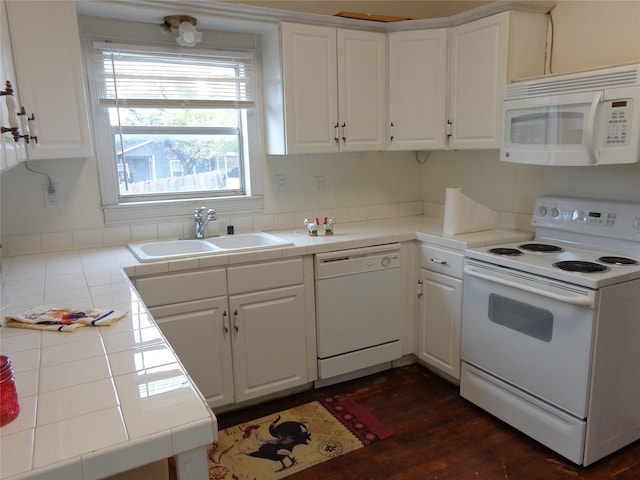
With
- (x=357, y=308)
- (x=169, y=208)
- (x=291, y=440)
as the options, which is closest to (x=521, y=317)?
(x=357, y=308)

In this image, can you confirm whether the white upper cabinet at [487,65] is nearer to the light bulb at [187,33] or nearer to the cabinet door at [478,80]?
the cabinet door at [478,80]

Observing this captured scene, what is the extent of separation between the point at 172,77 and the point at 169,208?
0.78m

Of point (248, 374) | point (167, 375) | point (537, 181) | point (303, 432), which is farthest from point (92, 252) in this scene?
point (537, 181)

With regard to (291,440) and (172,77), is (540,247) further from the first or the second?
(172,77)

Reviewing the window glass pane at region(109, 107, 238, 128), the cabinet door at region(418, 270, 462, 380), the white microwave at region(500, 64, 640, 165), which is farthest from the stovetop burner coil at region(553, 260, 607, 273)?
the window glass pane at region(109, 107, 238, 128)

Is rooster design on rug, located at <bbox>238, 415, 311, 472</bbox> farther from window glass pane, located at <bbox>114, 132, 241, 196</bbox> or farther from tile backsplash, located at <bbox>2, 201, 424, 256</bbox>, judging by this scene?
window glass pane, located at <bbox>114, 132, 241, 196</bbox>

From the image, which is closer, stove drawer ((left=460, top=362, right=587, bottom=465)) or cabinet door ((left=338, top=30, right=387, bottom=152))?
stove drawer ((left=460, top=362, right=587, bottom=465))

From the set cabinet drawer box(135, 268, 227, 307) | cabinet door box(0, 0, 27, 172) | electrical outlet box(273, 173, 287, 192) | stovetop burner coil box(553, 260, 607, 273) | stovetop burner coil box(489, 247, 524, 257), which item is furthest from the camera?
electrical outlet box(273, 173, 287, 192)

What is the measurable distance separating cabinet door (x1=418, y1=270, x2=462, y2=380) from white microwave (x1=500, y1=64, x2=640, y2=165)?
80 centimetres

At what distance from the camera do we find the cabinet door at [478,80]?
8.59ft

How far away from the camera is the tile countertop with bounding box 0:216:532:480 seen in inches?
34.1

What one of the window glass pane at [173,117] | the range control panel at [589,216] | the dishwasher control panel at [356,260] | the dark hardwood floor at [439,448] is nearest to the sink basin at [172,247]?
the dishwasher control panel at [356,260]

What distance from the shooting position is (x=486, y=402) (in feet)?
8.30

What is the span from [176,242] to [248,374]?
34.8 inches
